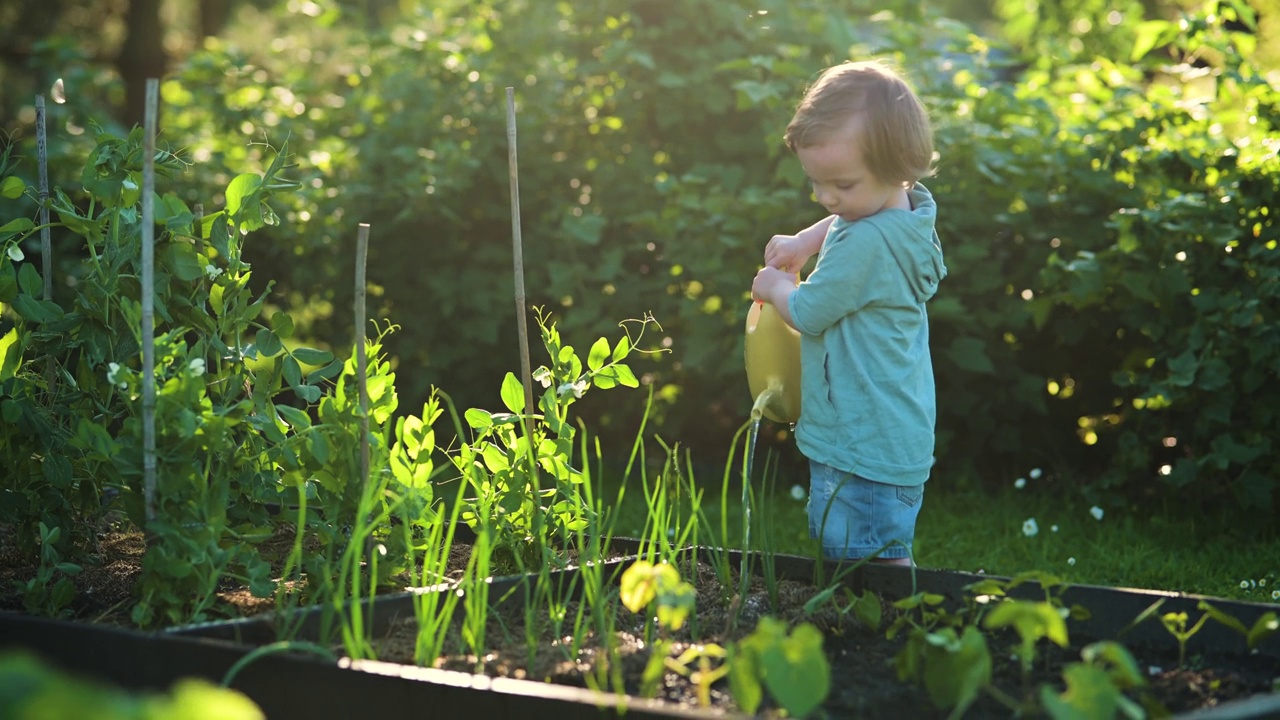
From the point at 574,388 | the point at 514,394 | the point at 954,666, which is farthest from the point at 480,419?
the point at 954,666

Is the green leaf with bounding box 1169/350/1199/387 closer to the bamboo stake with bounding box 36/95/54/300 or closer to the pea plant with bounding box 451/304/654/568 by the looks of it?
the pea plant with bounding box 451/304/654/568

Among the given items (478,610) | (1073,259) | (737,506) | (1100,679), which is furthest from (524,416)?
(1073,259)

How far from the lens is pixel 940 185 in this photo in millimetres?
4133

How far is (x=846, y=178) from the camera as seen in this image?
241cm

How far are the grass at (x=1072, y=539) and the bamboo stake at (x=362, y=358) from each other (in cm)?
99

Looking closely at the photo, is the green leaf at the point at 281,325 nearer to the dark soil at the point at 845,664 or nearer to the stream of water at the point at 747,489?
the dark soil at the point at 845,664

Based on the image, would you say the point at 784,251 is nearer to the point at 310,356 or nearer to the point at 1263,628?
the point at 310,356

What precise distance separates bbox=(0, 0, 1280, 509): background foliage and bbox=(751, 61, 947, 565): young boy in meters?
1.40

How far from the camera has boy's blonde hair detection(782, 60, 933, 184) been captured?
2.36m

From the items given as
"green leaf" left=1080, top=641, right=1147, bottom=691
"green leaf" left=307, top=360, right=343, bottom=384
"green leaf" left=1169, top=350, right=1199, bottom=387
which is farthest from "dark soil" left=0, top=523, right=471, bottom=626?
"green leaf" left=1169, top=350, right=1199, bottom=387

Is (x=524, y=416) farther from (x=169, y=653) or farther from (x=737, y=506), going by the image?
(x=737, y=506)

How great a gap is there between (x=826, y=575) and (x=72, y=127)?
16.0 feet

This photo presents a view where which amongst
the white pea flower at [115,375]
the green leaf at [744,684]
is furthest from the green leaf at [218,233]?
the green leaf at [744,684]

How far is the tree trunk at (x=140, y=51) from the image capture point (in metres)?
10.9
